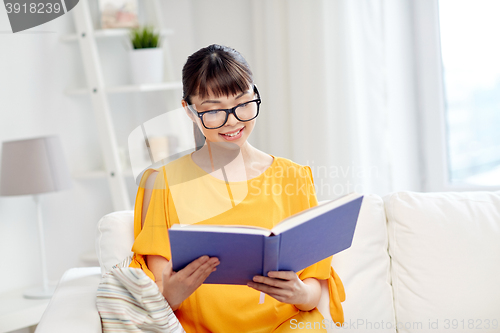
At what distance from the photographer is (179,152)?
1.34 m

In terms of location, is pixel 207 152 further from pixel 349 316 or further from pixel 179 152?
pixel 349 316

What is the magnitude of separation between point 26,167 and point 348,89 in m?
1.41

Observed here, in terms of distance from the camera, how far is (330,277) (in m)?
1.31

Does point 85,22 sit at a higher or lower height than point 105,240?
higher

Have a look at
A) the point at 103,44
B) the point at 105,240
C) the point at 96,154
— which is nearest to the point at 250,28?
the point at 103,44

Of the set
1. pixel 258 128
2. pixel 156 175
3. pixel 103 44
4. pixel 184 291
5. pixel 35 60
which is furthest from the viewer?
pixel 258 128

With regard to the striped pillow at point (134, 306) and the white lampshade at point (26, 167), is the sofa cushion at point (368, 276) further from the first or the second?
the white lampshade at point (26, 167)

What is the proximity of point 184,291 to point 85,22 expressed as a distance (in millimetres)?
1545

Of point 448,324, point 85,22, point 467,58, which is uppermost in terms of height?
point 85,22

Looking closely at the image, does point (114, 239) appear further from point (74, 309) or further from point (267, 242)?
point (267, 242)

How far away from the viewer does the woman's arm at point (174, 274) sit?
0.95 meters

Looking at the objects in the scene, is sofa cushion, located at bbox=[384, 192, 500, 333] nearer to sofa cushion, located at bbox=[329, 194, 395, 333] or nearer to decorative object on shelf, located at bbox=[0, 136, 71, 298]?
sofa cushion, located at bbox=[329, 194, 395, 333]

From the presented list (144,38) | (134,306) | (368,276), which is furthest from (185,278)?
(144,38)

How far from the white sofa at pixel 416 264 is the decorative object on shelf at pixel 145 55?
101cm
